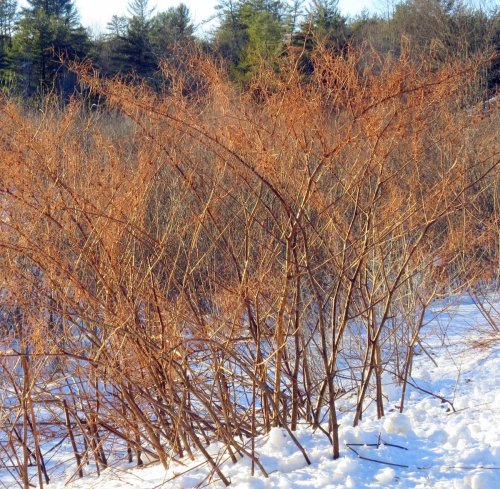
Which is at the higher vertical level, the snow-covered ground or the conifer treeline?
the conifer treeline

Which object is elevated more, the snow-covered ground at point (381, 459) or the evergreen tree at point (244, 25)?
the evergreen tree at point (244, 25)

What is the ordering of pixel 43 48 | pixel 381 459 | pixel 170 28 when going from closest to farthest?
pixel 381 459, pixel 43 48, pixel 170 28

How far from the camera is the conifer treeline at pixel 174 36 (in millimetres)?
12992

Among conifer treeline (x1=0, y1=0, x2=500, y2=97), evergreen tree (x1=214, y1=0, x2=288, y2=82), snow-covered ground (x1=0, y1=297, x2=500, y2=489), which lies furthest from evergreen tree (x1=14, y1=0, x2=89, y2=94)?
snow-covered ground (x1=0, y1=297, x2=500, y2=489)

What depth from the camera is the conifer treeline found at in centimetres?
1299

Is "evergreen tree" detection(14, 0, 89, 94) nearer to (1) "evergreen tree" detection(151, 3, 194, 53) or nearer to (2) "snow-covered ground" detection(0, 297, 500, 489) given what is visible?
(1) "evergreen tree" detection(151, 3, 194, 53)

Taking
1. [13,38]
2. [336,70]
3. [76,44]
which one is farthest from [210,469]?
[13,38]

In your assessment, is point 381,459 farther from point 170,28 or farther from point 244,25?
point 170,28

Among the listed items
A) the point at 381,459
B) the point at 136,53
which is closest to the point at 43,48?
the point at 136,53

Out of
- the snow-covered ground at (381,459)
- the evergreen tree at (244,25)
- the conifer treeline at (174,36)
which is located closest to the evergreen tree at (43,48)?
the conifer treeline at (174,36)

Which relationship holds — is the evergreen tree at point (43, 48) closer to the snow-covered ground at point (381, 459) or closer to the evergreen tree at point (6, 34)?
the evergreen tree at point (6, 34)

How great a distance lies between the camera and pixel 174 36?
1748 centimetres

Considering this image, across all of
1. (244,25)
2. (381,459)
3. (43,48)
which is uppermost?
(244,25)

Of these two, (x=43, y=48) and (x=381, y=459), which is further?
(x=43, y=48)
